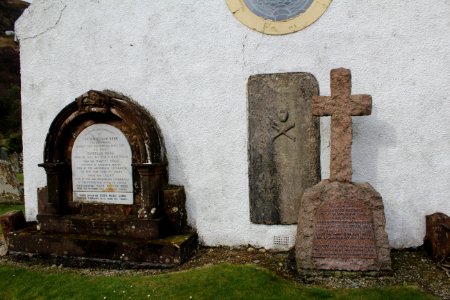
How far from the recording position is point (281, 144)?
431 centimetres

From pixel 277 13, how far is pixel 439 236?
320 centimetres

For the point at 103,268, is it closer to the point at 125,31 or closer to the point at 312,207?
the point at 312,207

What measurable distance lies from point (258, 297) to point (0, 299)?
8.30ft

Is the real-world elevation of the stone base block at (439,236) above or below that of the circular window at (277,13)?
below

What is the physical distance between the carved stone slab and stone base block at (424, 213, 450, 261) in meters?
1.36

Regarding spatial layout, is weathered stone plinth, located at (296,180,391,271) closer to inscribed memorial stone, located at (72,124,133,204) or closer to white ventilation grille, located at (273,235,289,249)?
white ventilation grille, located at (273,235,289,249)

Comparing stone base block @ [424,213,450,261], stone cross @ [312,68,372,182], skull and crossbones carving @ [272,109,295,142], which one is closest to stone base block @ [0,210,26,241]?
skull and crossbones carving @ [272,109,295,142]

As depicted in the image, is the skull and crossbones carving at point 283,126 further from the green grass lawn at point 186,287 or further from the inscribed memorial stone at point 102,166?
the inscribed memorial stone at point 102,166

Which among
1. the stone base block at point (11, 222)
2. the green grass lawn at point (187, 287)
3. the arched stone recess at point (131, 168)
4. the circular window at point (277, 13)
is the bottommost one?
the green grass lawn at point (187, 287)

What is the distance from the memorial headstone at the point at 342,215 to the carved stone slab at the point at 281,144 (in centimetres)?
51

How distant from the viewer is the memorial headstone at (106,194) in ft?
13.9

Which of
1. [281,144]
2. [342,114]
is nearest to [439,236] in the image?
[342,114]

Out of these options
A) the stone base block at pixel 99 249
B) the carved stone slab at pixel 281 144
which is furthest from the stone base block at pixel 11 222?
the carved stone slab at pixel 281 144

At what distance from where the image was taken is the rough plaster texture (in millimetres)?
4148
